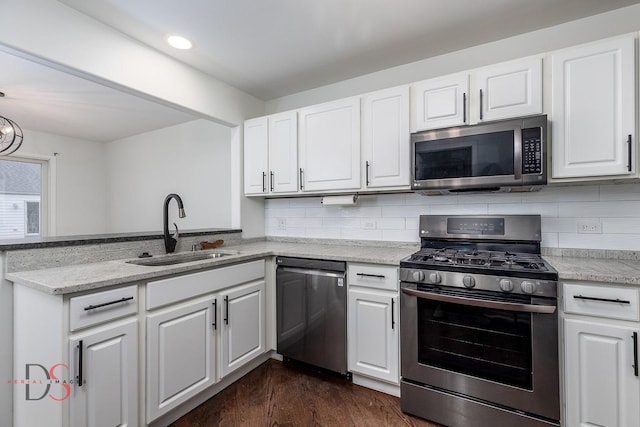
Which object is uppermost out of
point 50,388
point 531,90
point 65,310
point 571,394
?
point 531,90

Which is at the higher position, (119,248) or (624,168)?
(624,168)

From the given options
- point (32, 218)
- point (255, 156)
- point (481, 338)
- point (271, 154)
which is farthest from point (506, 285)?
point (32, 218)

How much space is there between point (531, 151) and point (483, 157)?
24cm

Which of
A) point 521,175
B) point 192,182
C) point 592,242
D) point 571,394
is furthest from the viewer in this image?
point 192,182

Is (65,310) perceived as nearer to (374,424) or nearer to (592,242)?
(374,424)

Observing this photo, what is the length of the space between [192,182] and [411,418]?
3.56m

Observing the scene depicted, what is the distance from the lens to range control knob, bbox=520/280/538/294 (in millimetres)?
1516

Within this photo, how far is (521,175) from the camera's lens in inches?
68.1

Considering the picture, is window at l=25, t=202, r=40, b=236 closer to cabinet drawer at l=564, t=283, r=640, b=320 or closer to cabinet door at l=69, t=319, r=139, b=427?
cabinet door at l=69, t=319, r=139, b=427

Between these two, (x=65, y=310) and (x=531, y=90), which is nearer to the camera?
(x=65, y=310)

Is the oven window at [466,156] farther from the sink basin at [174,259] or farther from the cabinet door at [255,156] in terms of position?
the sink basin at [174,259]

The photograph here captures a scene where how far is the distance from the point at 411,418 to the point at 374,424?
24cm

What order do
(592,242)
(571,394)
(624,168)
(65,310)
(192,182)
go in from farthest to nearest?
(192,182) < (592,242) < (624,168) < (571,394) < (65,310)

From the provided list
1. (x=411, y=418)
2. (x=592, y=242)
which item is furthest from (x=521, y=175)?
(x=411, y=418)
